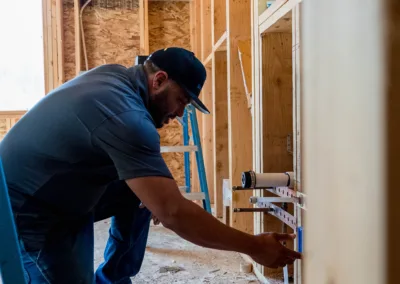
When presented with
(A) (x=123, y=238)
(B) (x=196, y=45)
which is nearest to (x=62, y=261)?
(A) (x=123, y=238)

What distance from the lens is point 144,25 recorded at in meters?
4.31

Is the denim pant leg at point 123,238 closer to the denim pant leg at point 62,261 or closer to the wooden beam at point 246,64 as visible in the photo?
the denim pant leg at point 62,261

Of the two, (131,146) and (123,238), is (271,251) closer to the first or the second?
(131,146)

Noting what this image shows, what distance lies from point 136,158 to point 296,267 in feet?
A: 2.66

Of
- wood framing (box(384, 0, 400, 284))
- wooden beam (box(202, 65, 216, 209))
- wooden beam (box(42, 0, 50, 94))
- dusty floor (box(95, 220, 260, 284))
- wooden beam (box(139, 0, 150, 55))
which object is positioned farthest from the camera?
wooden beam (box(139, 0, 150, 55))

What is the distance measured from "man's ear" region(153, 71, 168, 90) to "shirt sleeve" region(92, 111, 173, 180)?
0.31 metres

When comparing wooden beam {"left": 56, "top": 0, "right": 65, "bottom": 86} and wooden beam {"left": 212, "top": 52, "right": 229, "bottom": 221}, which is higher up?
wooden beam {"left": 56, "top": 0, "right": 65, "bottom": 86}

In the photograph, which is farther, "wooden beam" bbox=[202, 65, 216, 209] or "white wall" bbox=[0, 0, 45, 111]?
"white wall" bbox=[0, 0, 45, 111]

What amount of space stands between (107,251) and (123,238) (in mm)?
103

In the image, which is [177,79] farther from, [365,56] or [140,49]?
[140,49]

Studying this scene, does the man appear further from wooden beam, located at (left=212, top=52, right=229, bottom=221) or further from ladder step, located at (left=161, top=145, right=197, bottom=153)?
wooden beam, located at (left=212, top=52, right=229, bottom=221)

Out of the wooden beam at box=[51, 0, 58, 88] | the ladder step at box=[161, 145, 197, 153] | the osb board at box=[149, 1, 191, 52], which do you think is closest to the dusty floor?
the ladder step at box=[161, 145, 197, 153]

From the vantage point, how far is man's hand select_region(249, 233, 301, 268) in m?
1.02

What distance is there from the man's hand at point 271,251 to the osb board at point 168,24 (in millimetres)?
3707
